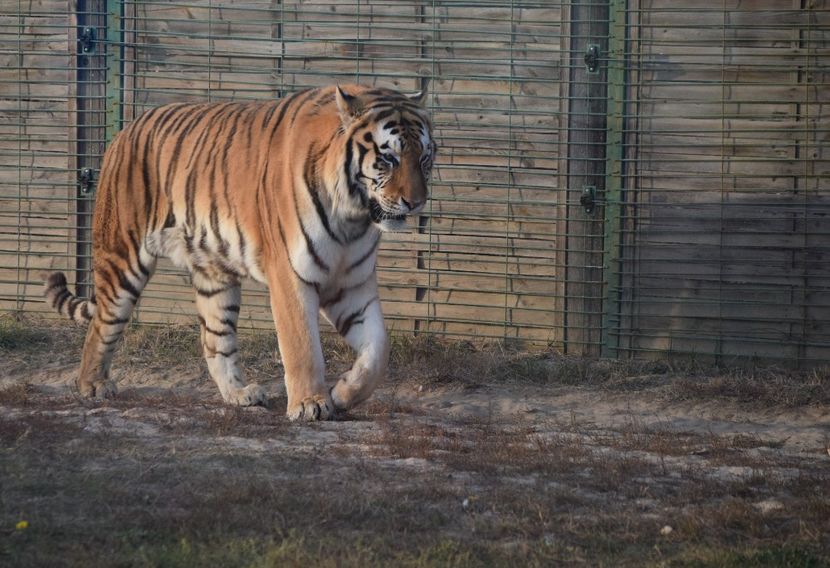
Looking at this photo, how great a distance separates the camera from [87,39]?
340 inches

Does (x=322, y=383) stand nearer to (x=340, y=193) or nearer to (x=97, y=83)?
(x=340, y=193)

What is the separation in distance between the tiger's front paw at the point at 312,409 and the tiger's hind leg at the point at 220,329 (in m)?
1.00

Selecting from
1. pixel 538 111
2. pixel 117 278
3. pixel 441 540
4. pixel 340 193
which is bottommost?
pixel 441 540

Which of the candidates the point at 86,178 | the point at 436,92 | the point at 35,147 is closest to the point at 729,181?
the point at 436,92

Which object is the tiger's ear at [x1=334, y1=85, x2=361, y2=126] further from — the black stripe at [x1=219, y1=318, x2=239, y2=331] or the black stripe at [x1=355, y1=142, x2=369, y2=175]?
the black stripe at [x1=219, y1=318, x2=239, y2=331]

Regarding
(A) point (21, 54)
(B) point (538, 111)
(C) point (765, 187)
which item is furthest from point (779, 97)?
(A) point (21, 54)

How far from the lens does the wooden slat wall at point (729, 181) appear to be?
778 cm

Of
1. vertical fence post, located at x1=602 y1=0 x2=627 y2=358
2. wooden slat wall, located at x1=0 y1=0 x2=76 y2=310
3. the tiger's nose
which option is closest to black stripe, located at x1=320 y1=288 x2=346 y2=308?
the tiger's nose

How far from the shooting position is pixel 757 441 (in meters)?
6.04

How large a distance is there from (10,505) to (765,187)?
5.35m

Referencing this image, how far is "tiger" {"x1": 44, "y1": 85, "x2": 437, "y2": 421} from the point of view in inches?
242

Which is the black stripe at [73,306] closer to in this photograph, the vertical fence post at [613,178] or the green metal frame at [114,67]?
the green metal frame at [114,67]

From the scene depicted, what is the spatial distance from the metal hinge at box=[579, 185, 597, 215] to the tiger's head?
209 cm

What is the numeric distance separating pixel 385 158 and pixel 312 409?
132 cm
